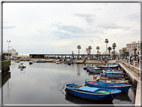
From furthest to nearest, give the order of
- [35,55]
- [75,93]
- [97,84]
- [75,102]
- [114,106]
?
[35,55], [97,84], [75,93], [75,102], [114,106]

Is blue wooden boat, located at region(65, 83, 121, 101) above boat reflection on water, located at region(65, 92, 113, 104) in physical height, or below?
above

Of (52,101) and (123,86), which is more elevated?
(123,86)

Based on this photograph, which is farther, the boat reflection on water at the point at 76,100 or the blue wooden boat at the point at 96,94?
the boat reflection on water at the point at 76,100

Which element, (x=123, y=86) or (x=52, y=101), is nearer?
(x=52, y=101)

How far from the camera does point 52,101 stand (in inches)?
847

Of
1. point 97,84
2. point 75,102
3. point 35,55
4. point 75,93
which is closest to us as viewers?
point 75,102

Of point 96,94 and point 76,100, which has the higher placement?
point 96,94

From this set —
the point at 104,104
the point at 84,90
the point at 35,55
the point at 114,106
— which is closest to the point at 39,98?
the point at 84,90

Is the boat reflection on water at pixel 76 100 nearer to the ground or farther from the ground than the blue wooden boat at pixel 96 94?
nearer to the ground

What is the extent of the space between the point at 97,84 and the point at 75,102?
677 centimetres

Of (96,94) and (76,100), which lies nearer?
(96,94)

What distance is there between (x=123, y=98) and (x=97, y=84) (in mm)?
5376

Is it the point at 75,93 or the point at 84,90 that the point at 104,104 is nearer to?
the point at 84,90

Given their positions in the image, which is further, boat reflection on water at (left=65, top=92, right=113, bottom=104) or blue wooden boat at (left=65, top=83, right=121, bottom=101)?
boat reflection on water at (left=65, top=92, right=113, bottom=104)
